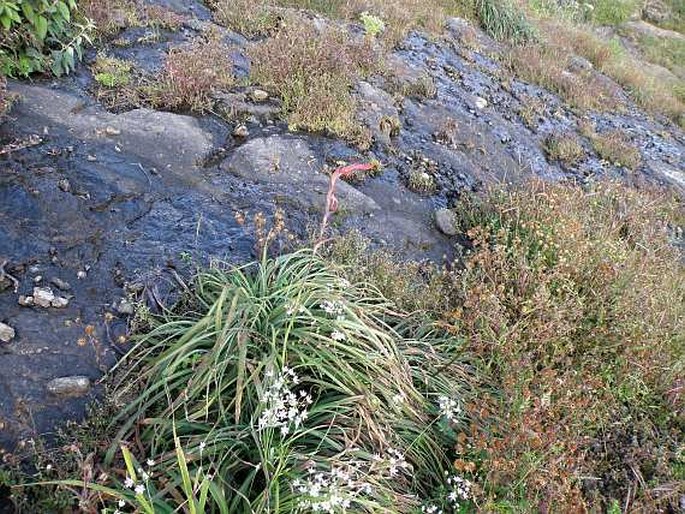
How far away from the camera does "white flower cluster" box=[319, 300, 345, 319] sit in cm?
346

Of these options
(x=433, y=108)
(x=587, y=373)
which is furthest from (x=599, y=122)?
(x=587, y=373)

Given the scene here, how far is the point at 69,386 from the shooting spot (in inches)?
127

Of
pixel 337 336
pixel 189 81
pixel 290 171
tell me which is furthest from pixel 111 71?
pixel 337 336

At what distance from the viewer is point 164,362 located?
10.9 ft

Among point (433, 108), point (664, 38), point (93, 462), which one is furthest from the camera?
point (664, 38)

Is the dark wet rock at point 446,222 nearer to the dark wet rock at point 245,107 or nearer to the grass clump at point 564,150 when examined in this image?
the dark wet rock at point 245,107

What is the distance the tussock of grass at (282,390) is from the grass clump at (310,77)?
259 cm

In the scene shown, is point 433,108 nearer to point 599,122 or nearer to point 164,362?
point 599,122

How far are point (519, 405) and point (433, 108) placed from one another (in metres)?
4.95

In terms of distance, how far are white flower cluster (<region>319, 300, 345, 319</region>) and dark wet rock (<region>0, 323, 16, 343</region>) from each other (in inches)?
72.1

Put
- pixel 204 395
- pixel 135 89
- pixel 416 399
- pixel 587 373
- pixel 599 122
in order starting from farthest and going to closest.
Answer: pixel 599 122 → pixel 135 89 → pixel 587 373 → pixel 416 399 → pixel 204 395

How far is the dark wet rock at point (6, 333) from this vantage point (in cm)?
335

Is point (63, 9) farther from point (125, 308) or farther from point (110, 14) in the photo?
point (125, 308)

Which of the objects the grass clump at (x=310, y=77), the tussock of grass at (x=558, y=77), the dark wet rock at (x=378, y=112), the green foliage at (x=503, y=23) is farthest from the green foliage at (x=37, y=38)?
the green foliage at (x=503, y=23)
